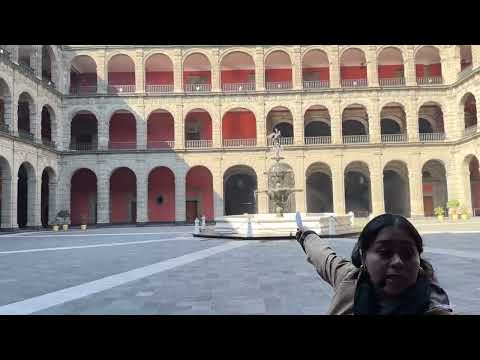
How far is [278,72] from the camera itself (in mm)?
29031

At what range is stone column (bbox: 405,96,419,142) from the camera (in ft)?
84.7

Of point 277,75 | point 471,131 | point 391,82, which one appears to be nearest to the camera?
point 471,131

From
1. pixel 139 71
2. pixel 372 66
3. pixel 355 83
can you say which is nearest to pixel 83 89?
pixel 139 71

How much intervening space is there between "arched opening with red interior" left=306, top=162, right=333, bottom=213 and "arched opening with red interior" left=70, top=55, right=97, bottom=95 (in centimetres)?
1831

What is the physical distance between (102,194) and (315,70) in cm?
1888

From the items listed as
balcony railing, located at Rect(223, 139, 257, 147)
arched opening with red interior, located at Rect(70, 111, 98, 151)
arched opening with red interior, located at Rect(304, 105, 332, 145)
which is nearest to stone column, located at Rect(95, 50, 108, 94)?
arched opening with red interior, located at Rect(70, 111, 98, 151)

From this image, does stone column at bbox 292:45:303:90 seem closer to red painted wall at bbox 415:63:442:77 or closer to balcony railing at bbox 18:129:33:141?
red painted wall at bbox 415:63:442:77

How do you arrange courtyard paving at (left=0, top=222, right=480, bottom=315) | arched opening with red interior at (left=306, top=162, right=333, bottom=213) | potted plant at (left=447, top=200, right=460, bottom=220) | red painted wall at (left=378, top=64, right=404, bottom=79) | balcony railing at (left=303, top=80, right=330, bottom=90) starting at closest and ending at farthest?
courtyard paving at (left=0, top=222, right=480, bottom=315) < potted plant at (left=447, top=200, right=460, bottom=220) < balcony railing at (left=303, top=80, right=330, bottom=90) < red painted wall at (left=378, top=64, right=404, bottom=79) < arched opening with red interior at (left=306, top=162, right=333, bottom=213)

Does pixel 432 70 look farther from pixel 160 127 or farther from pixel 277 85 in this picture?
pixel 160 127

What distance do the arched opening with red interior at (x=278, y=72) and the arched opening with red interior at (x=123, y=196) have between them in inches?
508

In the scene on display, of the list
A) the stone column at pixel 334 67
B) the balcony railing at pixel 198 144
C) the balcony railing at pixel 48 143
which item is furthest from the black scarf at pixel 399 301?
the stone column at pixel 334 67
